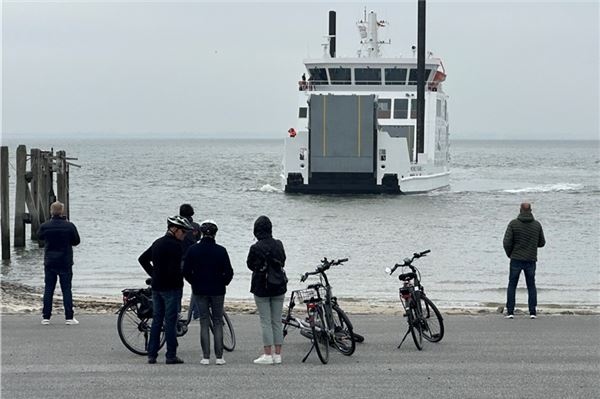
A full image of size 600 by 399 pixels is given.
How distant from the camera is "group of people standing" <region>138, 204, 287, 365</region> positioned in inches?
366

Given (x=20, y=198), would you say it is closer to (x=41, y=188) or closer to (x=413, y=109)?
(x=41, y=188)

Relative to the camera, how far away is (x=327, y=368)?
9.38 metres

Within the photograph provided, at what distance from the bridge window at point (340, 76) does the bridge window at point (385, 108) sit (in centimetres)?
178

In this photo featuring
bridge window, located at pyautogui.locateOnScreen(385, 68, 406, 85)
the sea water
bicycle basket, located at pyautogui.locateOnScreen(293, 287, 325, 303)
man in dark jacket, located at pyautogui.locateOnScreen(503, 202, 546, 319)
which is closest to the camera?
bicycle basket, located at pyautogui.locateOnScreen(293, 287, 325, 303)

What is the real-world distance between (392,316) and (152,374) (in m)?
4.78

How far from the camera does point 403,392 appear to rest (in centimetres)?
832

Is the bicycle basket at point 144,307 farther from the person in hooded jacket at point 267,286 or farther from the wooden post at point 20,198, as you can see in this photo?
the wooden post at point 20,198

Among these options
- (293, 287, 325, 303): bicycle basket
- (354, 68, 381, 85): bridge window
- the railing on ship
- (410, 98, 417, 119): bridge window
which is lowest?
(293, 287, 325, 303): bicycle basket

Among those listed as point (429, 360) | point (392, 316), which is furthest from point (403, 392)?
point (392, 316)

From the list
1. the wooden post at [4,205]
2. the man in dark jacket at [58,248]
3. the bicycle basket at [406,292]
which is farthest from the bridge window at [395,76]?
the bicycle basket at [406,292]

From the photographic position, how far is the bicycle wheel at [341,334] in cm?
993

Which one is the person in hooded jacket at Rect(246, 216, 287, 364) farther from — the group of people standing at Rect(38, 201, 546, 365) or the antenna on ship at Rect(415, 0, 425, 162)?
the antenna on ship at Rect(415, 0, 425, 162)

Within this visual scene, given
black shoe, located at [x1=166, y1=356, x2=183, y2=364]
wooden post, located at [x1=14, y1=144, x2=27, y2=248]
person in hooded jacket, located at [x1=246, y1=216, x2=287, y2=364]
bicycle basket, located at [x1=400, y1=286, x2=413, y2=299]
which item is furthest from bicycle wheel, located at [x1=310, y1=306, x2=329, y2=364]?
wooden post, located at [x1=14, y1=144, x2=27, y2=248]

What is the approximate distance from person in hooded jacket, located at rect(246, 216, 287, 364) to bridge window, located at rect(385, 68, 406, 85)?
125ft
